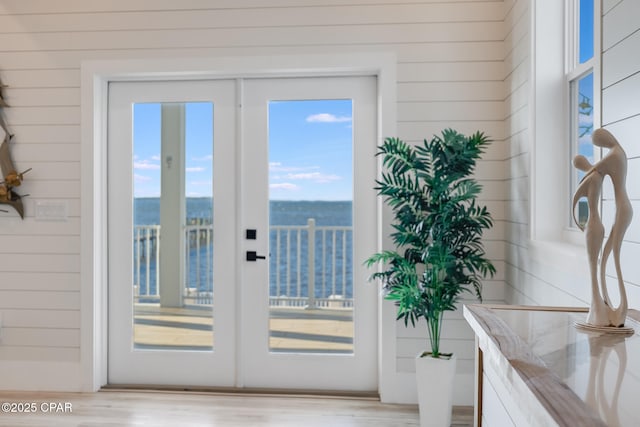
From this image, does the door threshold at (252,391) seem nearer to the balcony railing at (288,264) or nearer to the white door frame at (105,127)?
the white door frame at (105,127)

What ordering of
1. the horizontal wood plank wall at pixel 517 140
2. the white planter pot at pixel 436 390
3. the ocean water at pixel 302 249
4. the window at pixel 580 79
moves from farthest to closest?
the ocean water at pixel 302 249, the white planter pot at pixel 436 390, the horizontal wood plank wall at pixel 517 140, the window at pixel 580 79

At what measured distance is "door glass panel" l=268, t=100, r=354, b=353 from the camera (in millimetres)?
3094

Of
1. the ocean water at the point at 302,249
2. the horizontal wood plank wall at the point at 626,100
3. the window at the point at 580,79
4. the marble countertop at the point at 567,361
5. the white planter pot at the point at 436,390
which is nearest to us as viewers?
the marble countertop at the point at 567,361

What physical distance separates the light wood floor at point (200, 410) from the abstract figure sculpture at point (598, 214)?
5.80 ft

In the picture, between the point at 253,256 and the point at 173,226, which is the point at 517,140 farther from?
the point at 173,226

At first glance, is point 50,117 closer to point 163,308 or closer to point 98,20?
point 98,20

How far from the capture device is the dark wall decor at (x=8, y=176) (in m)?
3.02

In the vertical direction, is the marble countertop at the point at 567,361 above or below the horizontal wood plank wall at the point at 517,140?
below

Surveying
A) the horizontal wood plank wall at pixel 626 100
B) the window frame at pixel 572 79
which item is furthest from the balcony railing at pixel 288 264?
the horizontal wood plank wall at pixel 626 100

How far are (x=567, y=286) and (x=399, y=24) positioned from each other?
185cm

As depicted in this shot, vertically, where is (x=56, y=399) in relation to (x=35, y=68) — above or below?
below

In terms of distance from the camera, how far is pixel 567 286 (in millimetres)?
1947

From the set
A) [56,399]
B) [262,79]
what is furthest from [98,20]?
[56,399]

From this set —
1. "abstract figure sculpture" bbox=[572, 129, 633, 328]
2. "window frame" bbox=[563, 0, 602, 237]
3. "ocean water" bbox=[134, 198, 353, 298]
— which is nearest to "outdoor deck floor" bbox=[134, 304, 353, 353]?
"ocean water" bbox=[134, 198, 353, 298]
